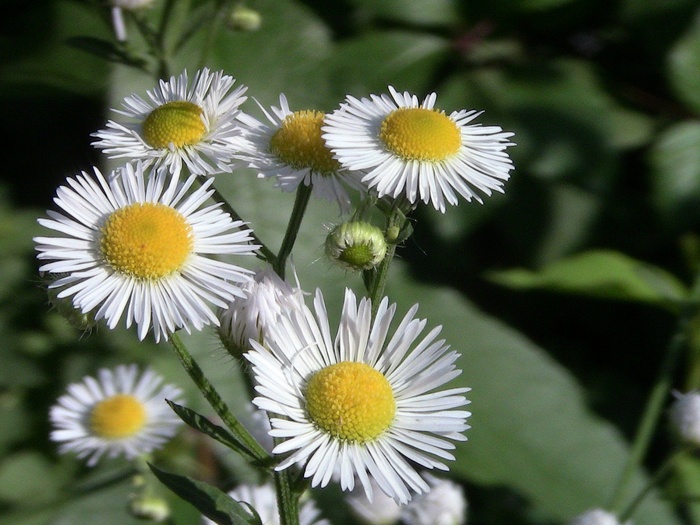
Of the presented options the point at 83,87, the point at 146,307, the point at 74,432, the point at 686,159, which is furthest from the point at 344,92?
the point at 146,307

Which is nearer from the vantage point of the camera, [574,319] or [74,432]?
[74,432]

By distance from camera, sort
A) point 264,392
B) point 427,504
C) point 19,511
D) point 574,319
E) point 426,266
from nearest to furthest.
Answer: point 264,392 → point 427,504 → point 19,511 → point 426,266 → point 574,319

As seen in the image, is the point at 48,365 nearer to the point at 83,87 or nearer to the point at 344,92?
the point at 83,87

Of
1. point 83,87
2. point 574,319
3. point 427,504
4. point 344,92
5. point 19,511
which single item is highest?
point 344,92

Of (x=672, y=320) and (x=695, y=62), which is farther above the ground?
(x=695, y=62)

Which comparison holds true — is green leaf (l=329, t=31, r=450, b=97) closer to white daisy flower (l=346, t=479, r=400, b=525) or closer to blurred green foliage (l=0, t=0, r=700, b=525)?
blurred green foliage (l=0, t=0, r=700, b=525)

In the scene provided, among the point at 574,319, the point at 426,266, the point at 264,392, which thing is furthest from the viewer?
the point at 574,319
